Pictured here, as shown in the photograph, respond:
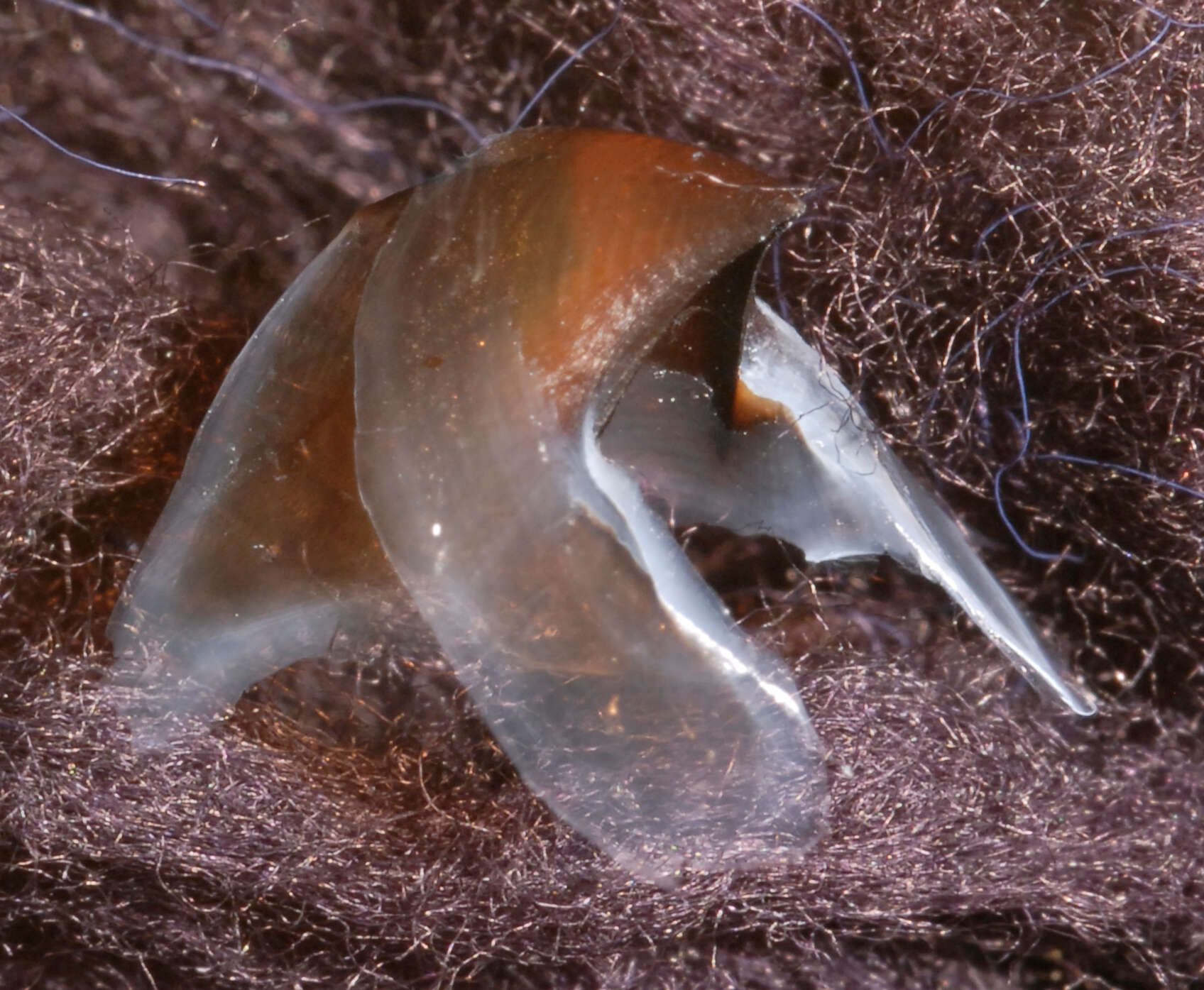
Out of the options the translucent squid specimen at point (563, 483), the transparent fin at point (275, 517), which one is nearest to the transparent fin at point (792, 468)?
the translucent squid specimen at point (563, 483)

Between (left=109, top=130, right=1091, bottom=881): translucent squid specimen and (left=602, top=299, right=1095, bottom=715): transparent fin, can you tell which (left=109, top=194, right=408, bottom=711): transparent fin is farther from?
(left=602, top=299, right=1095, bottom=715): transparent fin

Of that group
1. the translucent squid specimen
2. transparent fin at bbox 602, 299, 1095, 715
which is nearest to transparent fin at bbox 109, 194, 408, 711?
the translucent squid specimen

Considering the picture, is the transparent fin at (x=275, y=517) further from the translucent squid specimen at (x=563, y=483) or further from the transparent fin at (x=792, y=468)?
the transparent fin at (x=792, y=468)

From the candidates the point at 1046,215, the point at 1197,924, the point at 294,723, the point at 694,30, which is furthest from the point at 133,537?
the point at 1197,924

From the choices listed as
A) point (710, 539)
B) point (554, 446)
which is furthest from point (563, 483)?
point (710, 539)

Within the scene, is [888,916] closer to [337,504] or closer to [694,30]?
[337,504]

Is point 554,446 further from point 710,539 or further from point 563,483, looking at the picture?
point 710,539
